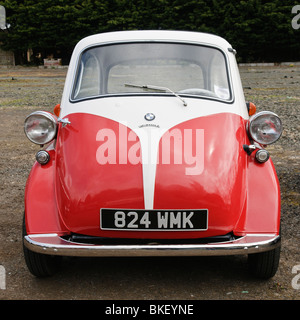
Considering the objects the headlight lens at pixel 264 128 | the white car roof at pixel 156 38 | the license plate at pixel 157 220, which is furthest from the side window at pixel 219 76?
the license plate at pixel 157 220

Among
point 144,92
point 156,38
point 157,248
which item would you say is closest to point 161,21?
point 156,38

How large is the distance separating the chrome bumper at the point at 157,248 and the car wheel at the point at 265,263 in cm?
18

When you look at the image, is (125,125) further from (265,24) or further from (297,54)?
(297,54)

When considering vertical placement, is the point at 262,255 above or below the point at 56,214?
below

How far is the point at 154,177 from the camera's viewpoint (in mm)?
3422

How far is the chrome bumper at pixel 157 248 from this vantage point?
3.27m

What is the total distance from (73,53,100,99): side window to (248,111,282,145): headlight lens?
1.35 m

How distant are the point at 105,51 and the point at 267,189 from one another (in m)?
1.89

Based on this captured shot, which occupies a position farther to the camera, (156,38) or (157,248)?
(156,38)

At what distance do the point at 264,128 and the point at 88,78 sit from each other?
1.58m

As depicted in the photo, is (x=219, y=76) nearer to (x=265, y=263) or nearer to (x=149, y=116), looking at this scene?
(x=149, y=116)
